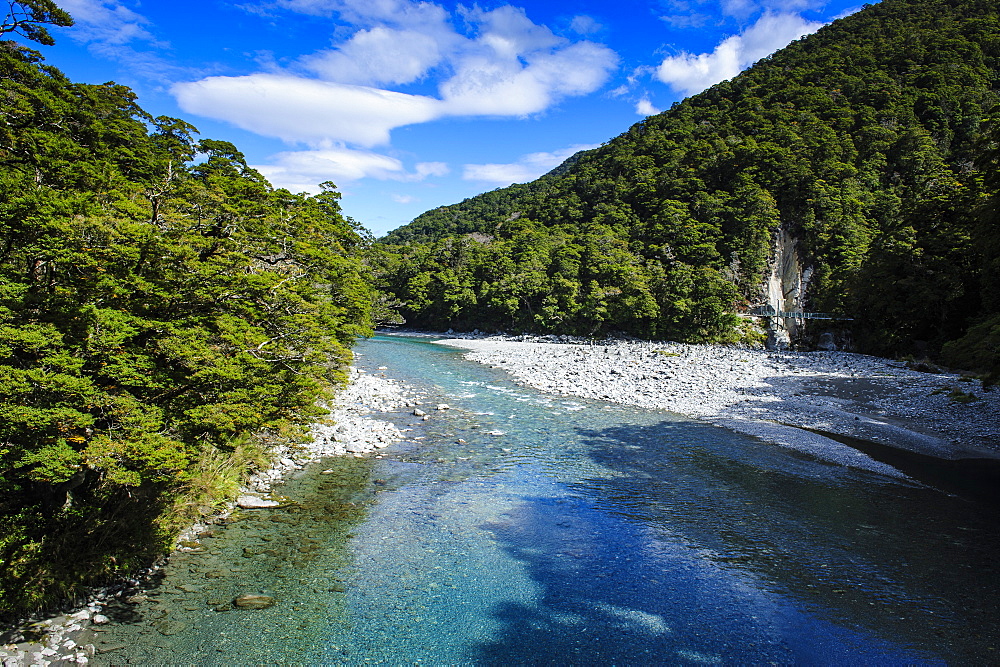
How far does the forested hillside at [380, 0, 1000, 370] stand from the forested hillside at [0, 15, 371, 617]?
115 ft

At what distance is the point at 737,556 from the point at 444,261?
58127mm

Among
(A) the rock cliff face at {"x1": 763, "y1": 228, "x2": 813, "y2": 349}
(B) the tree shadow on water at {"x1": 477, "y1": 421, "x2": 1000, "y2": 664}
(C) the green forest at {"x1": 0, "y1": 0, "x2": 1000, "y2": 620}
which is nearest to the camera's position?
(C) the green forest at {"x1": 0, "y1": 0, "x2": 1000, "y2": 620}

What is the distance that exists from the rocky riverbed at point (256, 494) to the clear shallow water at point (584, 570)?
30 cm

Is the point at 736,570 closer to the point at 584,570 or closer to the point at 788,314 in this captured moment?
the point at 584,570

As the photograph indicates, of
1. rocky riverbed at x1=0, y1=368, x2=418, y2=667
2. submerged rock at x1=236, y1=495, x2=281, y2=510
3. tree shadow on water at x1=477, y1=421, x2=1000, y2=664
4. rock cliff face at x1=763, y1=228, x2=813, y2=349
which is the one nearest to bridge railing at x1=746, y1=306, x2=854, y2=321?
rock cliff face at x1=763, y1=228, x2=813, y2=349

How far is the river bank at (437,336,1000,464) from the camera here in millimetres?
14414

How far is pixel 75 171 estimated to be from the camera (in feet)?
22.8

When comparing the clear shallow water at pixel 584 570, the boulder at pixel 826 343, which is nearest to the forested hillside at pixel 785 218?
the boulder at pixel 826 343

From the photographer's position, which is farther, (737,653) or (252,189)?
(252,189)

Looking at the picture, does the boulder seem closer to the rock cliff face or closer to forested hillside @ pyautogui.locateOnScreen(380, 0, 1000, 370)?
forested hillside @ pyautogui.locateOnScreen(380, 0, 1000, 370)

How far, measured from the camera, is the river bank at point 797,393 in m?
14.4

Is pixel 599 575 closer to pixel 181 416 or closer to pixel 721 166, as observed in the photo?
pixel 181 416

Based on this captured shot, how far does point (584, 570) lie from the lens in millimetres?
7234

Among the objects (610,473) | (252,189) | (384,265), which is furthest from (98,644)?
(384,265)
